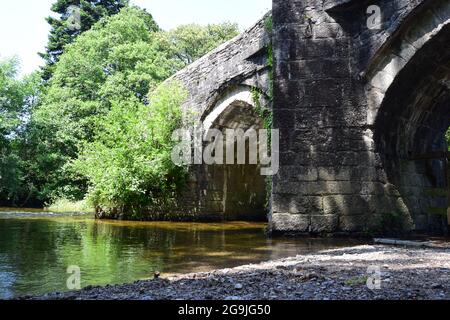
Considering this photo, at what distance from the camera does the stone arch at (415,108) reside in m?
6.59

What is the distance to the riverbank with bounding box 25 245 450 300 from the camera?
2758 mm

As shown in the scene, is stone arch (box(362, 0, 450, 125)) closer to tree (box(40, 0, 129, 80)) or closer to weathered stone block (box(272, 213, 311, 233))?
weathered stone block (box(272, 213, 311, 233))

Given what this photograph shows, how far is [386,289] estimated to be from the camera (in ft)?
9.39

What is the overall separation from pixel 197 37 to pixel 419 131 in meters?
22.2

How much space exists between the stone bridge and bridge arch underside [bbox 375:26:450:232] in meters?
0.02

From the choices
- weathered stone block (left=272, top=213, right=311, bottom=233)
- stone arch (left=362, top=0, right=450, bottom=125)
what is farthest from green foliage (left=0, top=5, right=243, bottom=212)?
stone arch (left=362, top=0, right=450, bottom=125)

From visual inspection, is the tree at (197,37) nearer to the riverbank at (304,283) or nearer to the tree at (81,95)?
the tree at (81,95)

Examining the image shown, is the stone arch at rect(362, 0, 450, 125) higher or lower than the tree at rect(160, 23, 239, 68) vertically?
lower

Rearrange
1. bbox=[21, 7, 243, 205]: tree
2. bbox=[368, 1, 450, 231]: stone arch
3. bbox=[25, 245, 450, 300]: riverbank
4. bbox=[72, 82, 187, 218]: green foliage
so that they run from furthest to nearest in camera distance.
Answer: bbox=[21, 7, 243, 205]: tree → bbox=[72, 82, 187, 218]: green foliage → bbox=[368, 1, 450, 231]: stone arch → bbox=[25, 245, 450, 300]: riverbank

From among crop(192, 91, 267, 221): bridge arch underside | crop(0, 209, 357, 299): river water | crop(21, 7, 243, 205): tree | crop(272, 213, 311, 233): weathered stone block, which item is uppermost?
crop(21, 7, 243, 205): tree

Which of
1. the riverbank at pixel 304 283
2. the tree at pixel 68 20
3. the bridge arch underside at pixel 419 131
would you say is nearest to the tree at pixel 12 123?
the tree at pixel 68 20
